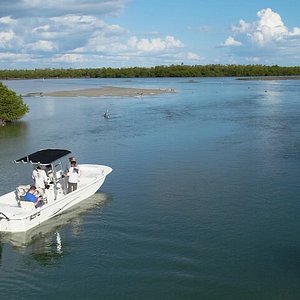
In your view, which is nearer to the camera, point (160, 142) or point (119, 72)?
point (160, 142)

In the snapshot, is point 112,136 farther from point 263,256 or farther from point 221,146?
point 263,256

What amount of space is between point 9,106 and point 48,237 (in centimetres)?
3238

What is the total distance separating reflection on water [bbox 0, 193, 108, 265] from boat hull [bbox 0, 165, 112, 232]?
0.70 ft

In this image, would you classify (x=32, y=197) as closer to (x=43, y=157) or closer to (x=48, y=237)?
(x=48, y=237)

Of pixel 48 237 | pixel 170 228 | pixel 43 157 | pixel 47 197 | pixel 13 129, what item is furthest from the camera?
pixel 13 129

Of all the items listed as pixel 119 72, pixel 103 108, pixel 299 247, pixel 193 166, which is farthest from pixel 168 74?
pixel 299 247

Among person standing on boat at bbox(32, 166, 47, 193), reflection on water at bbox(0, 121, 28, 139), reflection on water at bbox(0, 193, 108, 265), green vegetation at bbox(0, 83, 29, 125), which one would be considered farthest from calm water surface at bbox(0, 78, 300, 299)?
green vegetation at bbox(0, 83, 29, 125)

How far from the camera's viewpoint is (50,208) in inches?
722

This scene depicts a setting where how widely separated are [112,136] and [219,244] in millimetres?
23976

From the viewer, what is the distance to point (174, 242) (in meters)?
16.1

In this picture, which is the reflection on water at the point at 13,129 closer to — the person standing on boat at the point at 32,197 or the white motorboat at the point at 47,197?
the white motorboat at the point at 47,197

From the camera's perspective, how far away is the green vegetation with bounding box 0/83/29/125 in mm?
46219

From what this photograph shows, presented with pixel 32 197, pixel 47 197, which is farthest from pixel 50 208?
pixel 32 197

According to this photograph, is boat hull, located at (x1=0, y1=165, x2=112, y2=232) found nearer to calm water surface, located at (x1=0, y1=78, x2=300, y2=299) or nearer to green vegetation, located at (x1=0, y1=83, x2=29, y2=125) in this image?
calm water surface, located at (x1=0, y1=78, x2=300, y2=299)
